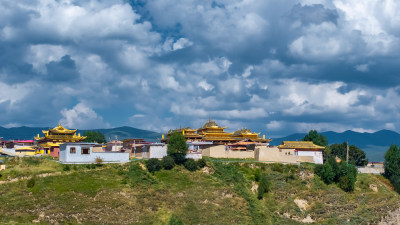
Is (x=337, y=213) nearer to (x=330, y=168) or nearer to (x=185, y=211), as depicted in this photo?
(x=330, y=168)

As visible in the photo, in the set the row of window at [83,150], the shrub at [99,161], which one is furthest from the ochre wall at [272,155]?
the row of window at [83,150]

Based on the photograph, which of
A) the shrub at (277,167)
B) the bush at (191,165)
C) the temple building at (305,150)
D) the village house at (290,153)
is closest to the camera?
the bush at (191,165)

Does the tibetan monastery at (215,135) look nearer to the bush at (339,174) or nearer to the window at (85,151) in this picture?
the bush at (339,174)

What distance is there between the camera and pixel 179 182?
245 feet

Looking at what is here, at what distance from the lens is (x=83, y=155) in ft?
254

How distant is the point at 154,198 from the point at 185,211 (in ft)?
16.8

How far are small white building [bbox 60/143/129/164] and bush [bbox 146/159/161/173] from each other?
4740mm

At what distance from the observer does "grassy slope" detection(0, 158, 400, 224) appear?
61.2 m

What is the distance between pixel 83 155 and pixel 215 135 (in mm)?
42013

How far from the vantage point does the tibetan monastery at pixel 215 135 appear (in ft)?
363

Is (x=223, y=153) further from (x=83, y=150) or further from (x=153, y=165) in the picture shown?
(x=83, y=150)

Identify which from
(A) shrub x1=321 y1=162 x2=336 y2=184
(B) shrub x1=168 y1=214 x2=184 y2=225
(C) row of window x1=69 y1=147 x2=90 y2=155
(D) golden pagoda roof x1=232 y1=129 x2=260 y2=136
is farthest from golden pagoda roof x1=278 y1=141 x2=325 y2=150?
(C) row of window x1=69 y1=147 x2=90 y2=155

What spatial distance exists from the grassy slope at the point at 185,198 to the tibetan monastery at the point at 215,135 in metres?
23.9

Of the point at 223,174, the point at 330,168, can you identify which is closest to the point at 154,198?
the point at 223,174
